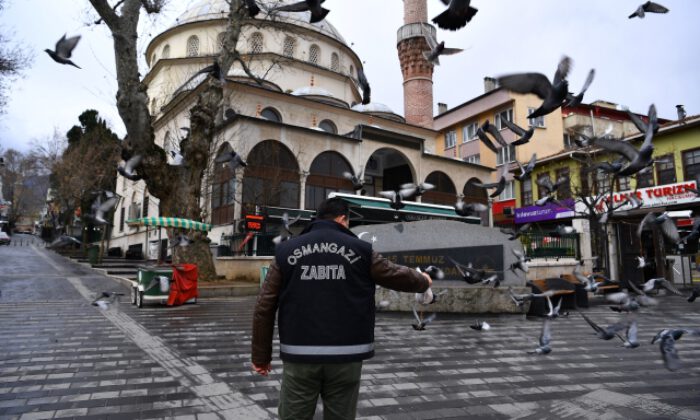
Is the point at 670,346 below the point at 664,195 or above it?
below

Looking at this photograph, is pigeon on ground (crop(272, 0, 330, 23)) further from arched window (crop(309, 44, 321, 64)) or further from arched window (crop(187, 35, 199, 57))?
arched window (crop(187, 35, 199, 57))

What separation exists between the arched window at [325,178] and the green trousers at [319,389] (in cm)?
2450

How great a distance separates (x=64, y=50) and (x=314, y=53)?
114 feet

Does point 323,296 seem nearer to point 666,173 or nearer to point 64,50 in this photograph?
point 64,50

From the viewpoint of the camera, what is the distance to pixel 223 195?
2545 cm

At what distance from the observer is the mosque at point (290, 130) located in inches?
933

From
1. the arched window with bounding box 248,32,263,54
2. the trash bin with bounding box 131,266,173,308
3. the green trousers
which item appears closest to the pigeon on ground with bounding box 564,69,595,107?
the green trousers

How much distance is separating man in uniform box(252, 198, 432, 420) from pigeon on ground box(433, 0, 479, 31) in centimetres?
217

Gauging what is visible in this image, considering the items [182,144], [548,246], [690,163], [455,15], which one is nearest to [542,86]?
[455,15]

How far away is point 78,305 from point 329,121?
79.2 ft

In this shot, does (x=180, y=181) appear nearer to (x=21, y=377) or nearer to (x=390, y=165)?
(x=21, y=377)

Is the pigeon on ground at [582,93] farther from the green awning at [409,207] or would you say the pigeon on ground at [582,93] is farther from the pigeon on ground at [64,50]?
the green awning at [409,207]

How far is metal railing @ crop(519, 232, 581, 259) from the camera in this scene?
1593 centimetres

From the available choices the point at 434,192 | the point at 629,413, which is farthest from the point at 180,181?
the point at 434,192
